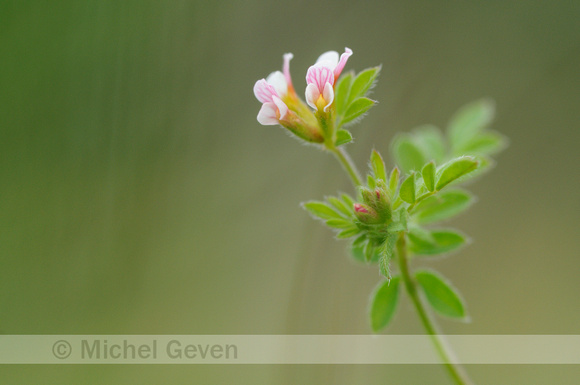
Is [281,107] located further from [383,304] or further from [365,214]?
[383,304]

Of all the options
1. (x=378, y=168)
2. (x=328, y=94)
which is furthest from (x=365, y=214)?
(x=328, y=94)

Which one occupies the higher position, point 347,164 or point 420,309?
point 347,164

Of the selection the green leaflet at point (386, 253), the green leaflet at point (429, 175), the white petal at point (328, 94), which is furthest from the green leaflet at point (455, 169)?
the white petal at point (328, 94)

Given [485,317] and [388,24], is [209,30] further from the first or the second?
[485,317]

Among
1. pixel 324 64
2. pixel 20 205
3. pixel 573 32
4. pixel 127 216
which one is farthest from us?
pixel 573 32

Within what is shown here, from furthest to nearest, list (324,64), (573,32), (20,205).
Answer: (573,32) < (20,205) < (324,64)

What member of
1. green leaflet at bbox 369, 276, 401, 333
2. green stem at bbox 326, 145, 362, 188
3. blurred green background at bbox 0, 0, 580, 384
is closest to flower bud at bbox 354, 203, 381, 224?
green stem at bbox 326, 145, 362, 188

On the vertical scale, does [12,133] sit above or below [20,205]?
above

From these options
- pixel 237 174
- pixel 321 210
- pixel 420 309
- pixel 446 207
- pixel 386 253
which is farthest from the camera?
pixel 237 174

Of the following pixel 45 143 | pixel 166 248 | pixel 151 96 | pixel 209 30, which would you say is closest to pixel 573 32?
pixel 209 30
